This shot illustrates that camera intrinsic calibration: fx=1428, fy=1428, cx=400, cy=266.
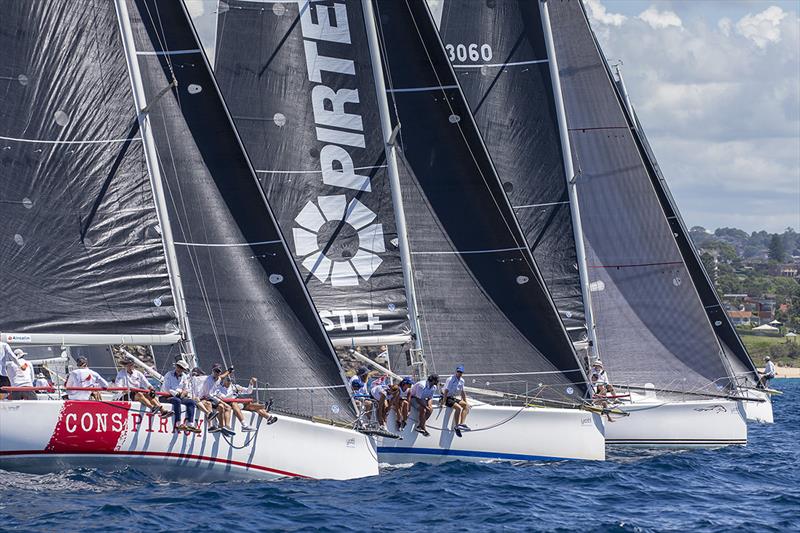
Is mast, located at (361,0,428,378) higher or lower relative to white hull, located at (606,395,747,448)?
higher

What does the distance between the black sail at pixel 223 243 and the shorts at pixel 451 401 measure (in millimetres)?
2440

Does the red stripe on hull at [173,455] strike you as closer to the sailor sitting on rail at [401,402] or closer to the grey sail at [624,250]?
the sailor sitting on rail at [401,402]

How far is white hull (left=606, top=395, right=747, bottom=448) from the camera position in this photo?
29.0 meters

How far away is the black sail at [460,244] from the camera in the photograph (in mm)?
25359

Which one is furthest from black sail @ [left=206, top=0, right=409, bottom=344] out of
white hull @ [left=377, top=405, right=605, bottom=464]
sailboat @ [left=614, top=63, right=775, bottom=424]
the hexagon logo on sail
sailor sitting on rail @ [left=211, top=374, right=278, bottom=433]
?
sailboat @ [left=614, top=63, right=775, bottom=424]

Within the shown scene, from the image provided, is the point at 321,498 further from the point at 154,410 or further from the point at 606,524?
the point at 606,524

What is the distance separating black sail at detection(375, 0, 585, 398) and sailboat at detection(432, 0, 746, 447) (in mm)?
4316

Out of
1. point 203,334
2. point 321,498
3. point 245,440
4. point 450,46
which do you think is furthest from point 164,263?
point 450,46

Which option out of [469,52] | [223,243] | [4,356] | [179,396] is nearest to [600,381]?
[469,52]

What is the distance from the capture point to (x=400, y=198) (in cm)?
2552

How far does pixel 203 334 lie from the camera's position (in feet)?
70.9

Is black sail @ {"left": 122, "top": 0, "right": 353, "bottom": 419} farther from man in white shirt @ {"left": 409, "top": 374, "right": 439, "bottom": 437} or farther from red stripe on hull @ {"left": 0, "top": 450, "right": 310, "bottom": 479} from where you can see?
man in white shirt @ {"left": 409, "top": 374, "right": 439, "bottom": 437}

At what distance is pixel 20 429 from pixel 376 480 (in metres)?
5.48

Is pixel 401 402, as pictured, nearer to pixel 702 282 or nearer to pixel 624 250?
pixel 624 250
